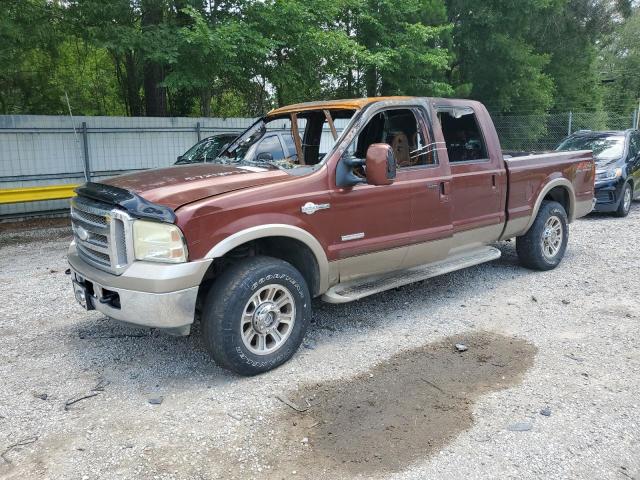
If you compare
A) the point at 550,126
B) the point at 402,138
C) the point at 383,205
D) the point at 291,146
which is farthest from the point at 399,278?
the point at 550,126

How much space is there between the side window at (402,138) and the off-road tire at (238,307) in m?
1.62

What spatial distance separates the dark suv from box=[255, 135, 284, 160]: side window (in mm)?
7846

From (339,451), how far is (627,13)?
85.7ft

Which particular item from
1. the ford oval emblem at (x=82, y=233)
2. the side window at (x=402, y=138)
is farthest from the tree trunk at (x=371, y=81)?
the ford oval emblem at (x=82, y=233)

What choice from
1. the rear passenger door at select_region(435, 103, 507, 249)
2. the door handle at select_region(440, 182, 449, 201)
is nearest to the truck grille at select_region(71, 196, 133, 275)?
the door handle at select_region(440, 182, 449, 201)

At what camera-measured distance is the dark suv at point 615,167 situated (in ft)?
35.2

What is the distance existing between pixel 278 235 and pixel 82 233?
61.9 inches

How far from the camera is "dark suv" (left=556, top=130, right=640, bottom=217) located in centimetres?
1074

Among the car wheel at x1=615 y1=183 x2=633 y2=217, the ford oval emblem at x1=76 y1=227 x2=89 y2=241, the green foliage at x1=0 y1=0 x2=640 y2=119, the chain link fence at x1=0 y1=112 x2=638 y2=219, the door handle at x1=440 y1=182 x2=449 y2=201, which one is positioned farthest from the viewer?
the chain link fence at x1=0 y1=112 x2=638 y2=219

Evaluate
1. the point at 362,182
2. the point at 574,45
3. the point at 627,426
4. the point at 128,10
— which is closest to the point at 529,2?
the point at 574,45

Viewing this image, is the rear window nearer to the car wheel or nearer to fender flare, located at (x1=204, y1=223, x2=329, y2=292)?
the car wheel

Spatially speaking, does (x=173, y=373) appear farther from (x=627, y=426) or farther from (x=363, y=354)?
(x=627, y=426)

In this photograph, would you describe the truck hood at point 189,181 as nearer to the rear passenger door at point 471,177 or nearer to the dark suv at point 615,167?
the rear passenger door at point 471,177

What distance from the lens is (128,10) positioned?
36.4 ft
